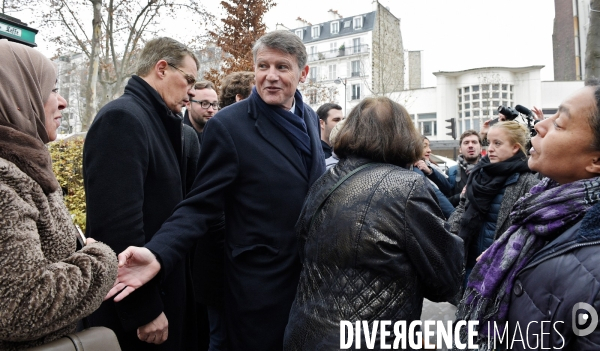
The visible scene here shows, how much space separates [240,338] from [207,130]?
117 centimetres

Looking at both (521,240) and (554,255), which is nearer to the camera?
(554,255)

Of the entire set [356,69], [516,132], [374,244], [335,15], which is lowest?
[374,244]

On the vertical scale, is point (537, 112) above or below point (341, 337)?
above

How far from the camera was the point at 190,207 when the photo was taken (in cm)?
246

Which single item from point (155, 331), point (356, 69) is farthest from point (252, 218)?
point (356, 69)

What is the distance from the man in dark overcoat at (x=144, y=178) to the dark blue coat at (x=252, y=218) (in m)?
0.20

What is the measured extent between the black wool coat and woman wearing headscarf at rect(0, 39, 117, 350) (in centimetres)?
40

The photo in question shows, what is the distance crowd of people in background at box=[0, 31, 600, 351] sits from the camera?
1.59m

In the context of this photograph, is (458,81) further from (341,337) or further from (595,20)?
(341,337)

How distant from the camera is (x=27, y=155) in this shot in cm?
162

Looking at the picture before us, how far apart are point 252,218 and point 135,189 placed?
2.04 feet

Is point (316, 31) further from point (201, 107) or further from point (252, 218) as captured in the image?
point (252, 218)

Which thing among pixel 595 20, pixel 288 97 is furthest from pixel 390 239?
pixel 595 20

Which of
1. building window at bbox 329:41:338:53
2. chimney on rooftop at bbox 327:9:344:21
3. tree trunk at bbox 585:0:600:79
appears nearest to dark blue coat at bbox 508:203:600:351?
tree trunk at bbox 585:0:600:79
